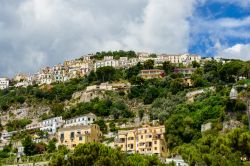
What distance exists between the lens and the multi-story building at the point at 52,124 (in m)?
88.2

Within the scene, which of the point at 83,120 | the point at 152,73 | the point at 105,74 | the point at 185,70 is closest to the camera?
the point at 83,120

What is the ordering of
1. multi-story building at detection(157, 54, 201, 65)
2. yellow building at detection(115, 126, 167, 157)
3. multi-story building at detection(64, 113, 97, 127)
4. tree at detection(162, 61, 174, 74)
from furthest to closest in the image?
multi-story building at detection(157, 54, 201, 65)
tree at detection(162, 61, 174, 74)
multi-story building at detection(64, 113, 97, 127)
yellow building at detection(115, 126, 167, 157)

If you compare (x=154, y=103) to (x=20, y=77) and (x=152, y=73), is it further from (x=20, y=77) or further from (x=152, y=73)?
(x=20, y=77)

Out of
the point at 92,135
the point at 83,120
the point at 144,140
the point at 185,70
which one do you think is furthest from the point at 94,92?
the point at 144,140

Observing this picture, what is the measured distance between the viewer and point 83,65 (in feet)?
454

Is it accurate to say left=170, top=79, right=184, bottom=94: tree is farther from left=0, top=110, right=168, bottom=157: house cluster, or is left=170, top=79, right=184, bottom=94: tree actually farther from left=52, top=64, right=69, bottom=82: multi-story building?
left=52, top=64, right=69, bottom=82: multi-story building

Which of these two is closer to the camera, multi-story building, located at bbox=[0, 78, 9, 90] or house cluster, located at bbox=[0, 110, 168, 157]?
house cluster, located at bbox=[0, 110, 168, 157]

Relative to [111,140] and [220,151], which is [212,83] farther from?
[220,151]

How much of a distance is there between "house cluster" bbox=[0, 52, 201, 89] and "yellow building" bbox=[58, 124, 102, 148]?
48560mm

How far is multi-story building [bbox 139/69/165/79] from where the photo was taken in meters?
107

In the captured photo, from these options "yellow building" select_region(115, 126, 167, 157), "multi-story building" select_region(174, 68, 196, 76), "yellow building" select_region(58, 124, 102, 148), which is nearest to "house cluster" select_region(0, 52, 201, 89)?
"multi-story building" select_region(174, 68, 196, 76)

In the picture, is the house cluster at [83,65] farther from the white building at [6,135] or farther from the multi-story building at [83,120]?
the multi-story building at [83,120]

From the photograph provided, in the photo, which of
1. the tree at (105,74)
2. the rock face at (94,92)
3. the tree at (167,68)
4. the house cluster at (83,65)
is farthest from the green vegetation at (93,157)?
the house cluster at (83,65)

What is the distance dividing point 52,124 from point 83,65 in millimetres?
49881
